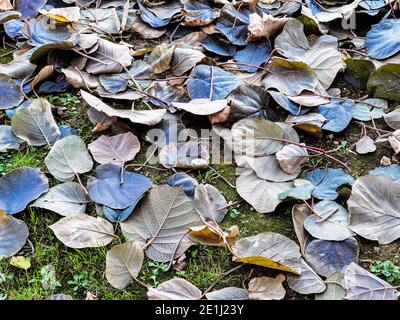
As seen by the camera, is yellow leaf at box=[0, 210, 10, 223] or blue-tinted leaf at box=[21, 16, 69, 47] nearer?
yellow leaf at box=[0, 210, 10, 223]

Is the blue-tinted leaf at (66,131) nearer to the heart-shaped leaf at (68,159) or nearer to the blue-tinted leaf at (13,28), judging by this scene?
the heart-shaped leaf at (68,159)

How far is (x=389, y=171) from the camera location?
1405mm

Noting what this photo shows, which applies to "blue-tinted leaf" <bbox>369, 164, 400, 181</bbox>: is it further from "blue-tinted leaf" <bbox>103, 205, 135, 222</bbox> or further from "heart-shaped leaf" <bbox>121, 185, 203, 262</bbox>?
"blue-tinted leaf" <bbox>103, 205, 135, 222</bbox>

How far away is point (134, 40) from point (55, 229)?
836mm

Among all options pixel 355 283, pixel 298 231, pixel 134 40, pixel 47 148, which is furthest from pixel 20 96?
pixel 355 283

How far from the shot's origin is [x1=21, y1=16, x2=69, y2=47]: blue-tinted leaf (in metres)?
1.82

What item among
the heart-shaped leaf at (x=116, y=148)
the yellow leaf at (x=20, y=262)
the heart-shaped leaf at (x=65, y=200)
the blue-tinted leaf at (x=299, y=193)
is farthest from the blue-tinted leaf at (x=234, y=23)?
the yellow leaf at (x=20, y=262)

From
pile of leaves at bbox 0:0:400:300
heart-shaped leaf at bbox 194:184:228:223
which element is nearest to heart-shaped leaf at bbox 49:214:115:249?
pile of leaves at bbox 0:0:400:300

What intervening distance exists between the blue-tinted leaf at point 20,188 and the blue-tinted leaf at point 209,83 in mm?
479

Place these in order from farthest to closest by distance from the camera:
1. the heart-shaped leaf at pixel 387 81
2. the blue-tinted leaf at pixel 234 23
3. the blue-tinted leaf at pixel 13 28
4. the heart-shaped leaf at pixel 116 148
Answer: the blue-tinted leaf at pixel 13 28 < the blue-tinted leaf at pixel 234 23 < the heart-shaped leaf at pixel 387 81 < the heart-shaped leaf at pixel 116 148

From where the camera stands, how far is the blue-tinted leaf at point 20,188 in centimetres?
138

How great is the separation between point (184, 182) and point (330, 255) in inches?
15.6

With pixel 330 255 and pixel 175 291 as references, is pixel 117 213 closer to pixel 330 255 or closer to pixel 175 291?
pixel 175 291

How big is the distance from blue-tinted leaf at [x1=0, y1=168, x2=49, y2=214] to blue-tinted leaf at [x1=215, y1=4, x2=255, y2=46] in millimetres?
750
